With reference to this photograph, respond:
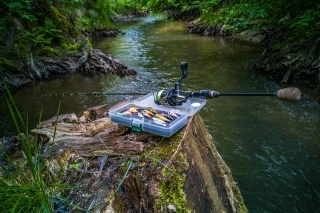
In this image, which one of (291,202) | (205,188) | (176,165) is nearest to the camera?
(176,165)

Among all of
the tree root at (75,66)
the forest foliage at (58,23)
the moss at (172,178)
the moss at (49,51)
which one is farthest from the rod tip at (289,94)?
the moss at (49,51)

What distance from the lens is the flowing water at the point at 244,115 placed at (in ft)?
13.4

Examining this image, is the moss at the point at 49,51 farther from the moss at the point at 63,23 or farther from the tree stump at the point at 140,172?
the tree stump at the point at 140,172

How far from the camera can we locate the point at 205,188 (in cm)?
238

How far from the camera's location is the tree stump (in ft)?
6.72

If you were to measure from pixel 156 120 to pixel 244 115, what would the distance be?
14.8 ft

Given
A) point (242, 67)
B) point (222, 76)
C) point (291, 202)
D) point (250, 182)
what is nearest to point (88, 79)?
point (222, 76)

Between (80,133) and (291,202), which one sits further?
(291,202)

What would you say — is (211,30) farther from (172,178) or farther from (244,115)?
(172,178)

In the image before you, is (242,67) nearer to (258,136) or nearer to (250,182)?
(258,136)

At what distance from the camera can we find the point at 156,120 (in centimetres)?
236

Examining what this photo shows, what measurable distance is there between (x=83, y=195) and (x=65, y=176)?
0.29m

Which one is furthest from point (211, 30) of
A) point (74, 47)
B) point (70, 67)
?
point (70, 67)

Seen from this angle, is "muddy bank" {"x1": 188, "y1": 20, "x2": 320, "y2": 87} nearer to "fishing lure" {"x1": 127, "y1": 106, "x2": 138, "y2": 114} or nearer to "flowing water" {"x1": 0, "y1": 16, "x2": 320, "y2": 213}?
"flowing water" {"x1": 0, "y1": 16, "x2": 320, "y2": 213}
